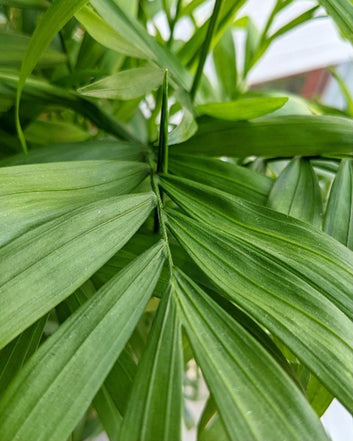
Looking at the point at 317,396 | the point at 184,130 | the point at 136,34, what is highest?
the point at 136,34

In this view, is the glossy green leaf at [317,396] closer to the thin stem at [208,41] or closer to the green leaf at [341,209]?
the green leaf at [341,209]

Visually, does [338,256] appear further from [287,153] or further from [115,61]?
[115,61]

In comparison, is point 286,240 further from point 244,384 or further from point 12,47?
point 12,47

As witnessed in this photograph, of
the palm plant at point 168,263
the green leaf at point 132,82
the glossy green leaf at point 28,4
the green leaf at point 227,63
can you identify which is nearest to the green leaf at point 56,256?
the palm plant at point 168,263

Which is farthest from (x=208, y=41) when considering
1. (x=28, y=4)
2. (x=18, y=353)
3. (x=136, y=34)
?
(x=18, y=353)

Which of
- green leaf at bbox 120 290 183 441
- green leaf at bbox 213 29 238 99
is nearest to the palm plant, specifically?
green leaf at bbox 120 290 183 441

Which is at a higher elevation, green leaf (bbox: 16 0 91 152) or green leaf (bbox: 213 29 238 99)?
green leaf (bbox: 213 29 238 99)

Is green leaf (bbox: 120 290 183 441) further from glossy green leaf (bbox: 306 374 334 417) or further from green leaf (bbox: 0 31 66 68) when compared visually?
green leaf (bbox: 0 31 66 68)

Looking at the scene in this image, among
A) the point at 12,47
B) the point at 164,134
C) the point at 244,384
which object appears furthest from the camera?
the point at 12,47
